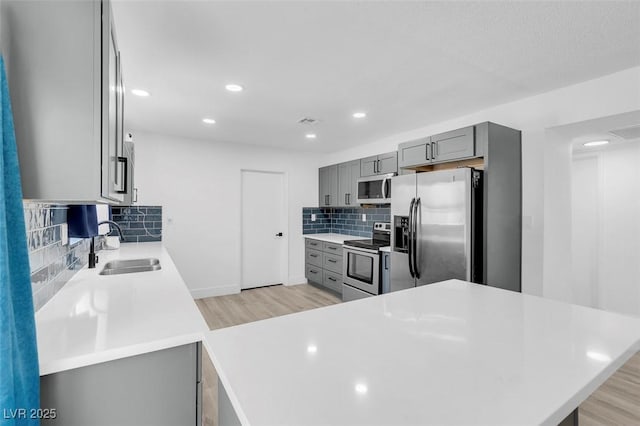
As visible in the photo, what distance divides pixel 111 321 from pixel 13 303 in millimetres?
486

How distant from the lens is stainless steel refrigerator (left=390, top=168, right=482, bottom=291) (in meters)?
2.69

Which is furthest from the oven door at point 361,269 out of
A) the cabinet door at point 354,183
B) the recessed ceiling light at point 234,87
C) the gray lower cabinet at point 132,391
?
the gray lower cabinet at point 132,391

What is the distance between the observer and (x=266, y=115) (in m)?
3.37

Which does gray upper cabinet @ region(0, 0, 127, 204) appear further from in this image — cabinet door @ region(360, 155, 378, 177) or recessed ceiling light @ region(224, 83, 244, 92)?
cabinet door @ region(360, 155, 378, 177)

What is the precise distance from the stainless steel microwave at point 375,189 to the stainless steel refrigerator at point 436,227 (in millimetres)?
459

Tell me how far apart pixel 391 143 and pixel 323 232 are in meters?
2.23

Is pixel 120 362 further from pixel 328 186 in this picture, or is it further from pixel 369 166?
pixel 328 186

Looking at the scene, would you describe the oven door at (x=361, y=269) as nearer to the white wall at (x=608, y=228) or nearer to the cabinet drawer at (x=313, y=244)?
the cabinet drawer at (x=313, y=244)

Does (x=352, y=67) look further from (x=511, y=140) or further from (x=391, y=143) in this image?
(x=391, y=143)

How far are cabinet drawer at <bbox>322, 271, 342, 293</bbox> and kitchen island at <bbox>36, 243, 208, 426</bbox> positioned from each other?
328cm

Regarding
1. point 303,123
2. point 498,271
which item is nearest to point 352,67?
point 303,123

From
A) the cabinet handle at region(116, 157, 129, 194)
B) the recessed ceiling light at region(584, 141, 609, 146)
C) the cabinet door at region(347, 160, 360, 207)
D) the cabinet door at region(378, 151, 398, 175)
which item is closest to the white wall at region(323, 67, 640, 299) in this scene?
the recessed ceiling light at region(584, 141, 609, 146)

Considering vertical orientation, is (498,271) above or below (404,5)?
below

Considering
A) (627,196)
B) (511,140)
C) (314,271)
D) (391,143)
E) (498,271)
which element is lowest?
(314,271)
